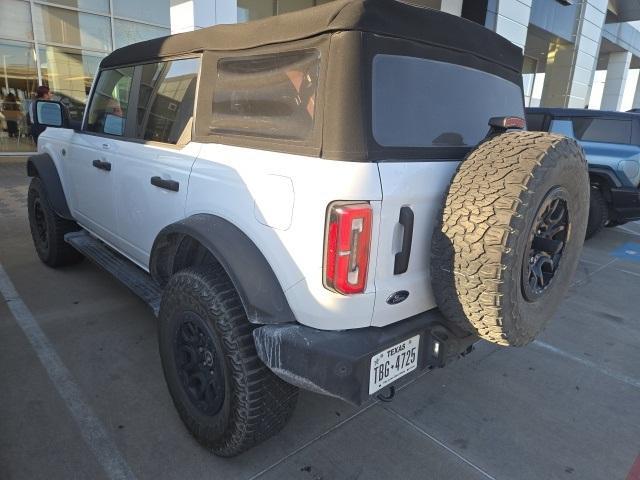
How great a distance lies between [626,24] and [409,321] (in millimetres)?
28259

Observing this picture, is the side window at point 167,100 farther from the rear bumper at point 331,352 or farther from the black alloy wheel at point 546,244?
the black alloy wheel at point 546,244

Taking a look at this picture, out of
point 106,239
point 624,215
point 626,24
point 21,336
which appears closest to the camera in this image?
point 21,336

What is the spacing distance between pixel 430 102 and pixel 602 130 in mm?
5938

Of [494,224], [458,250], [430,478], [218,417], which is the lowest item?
[430,478]

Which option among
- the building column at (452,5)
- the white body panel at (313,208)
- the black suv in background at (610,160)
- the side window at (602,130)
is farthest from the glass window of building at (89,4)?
the white body panel at (313,208)

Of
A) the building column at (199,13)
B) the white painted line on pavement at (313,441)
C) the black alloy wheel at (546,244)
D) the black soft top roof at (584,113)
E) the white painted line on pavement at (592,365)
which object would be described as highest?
the building column at (199,13)

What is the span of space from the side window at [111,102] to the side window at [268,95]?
1.20 metres

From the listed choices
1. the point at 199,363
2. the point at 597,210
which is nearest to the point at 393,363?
the point at 199,363

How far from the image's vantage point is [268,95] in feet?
6.42

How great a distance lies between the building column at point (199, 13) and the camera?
7.73 m

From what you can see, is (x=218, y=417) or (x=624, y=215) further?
(x=624, y=215)

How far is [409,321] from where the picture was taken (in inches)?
75.9

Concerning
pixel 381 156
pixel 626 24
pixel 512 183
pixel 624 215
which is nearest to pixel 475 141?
pixel 512 183

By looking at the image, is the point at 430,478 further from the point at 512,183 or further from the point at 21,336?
the point at 21,336
